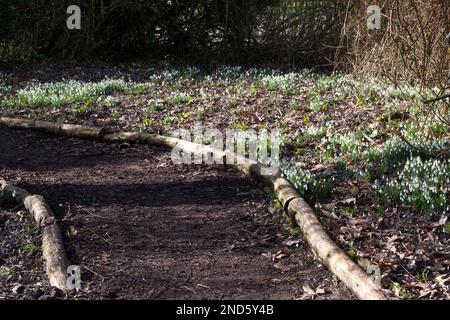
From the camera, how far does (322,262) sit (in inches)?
200

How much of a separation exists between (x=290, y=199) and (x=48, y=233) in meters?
1.88

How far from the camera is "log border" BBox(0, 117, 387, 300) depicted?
452cm

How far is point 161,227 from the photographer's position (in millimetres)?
6008

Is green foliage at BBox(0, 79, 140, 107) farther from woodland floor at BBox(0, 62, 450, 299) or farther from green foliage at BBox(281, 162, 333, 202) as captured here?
green foliage at BBox(281, 162, 333, 202)

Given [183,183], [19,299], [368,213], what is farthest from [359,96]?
[19,299]

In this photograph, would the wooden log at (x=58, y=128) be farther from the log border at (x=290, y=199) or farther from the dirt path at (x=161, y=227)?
the dirt path at (x=161, y=227)

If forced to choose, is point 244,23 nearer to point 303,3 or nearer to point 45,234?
point 303,3

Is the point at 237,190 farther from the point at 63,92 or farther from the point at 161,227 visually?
the point at 63,92

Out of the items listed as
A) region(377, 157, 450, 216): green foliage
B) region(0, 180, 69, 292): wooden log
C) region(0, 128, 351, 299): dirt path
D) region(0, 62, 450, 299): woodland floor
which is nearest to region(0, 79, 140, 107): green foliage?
region(0, 62, 450, 299): woodland floor

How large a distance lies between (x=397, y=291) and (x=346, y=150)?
2877 millimetres

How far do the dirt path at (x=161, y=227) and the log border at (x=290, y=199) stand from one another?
0.10m

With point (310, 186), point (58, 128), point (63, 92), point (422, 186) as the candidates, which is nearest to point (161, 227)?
point (310, 186)

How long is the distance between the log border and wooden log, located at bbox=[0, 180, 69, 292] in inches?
67.2

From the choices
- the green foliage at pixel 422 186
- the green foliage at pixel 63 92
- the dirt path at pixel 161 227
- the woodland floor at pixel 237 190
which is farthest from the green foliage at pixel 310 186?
the green foliage at pixel 63 92
